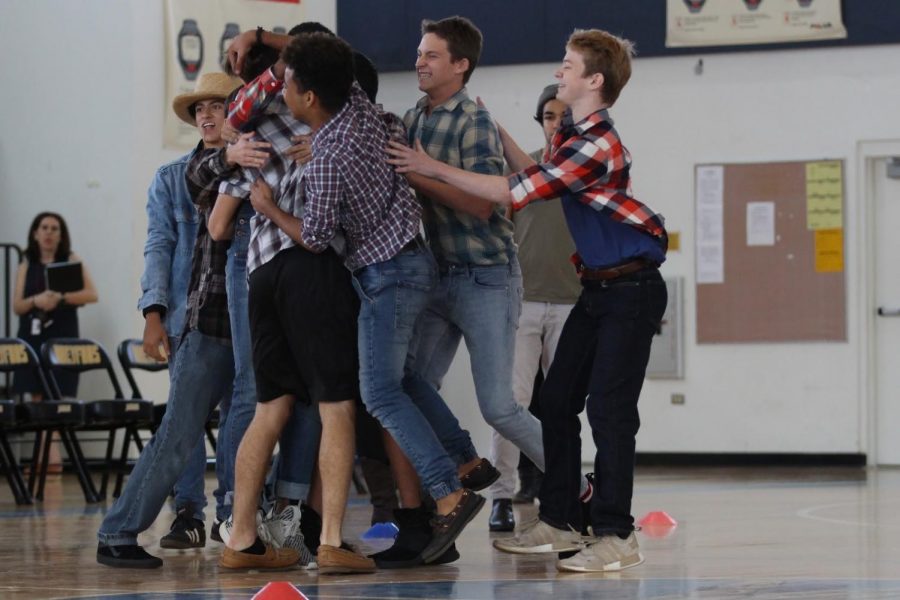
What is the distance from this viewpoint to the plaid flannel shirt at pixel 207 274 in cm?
464

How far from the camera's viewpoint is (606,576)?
4176 millimetres

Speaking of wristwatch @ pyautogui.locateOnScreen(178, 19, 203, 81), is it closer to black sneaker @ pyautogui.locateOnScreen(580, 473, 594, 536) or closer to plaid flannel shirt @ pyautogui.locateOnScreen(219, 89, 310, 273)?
plaid flannel shirt @ pyautogui.locateOnScreen(219, 89, 310, 273)

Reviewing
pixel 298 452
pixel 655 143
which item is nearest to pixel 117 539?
pixel 298 452

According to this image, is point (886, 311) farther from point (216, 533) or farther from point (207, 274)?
point (207, 274)

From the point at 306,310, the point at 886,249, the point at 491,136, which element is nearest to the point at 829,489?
the point at 886,249

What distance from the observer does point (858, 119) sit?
1024 centimetres

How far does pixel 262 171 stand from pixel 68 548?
5.46ft

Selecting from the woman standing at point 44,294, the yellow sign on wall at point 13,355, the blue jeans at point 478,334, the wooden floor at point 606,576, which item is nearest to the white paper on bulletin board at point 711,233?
the wooden floor at point 606,576

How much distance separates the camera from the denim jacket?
5359mm

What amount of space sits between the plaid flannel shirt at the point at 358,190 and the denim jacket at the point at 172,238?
1235 mm

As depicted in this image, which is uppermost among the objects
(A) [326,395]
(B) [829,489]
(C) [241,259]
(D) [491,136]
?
(D) [491,136]

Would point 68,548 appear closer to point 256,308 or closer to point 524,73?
point 256,308

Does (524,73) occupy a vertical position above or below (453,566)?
above

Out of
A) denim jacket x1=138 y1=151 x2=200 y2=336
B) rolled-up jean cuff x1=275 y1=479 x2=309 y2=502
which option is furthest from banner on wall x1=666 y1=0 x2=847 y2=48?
rolled-up jean cuff x1=275 y1=479 x2=309 y2=502
